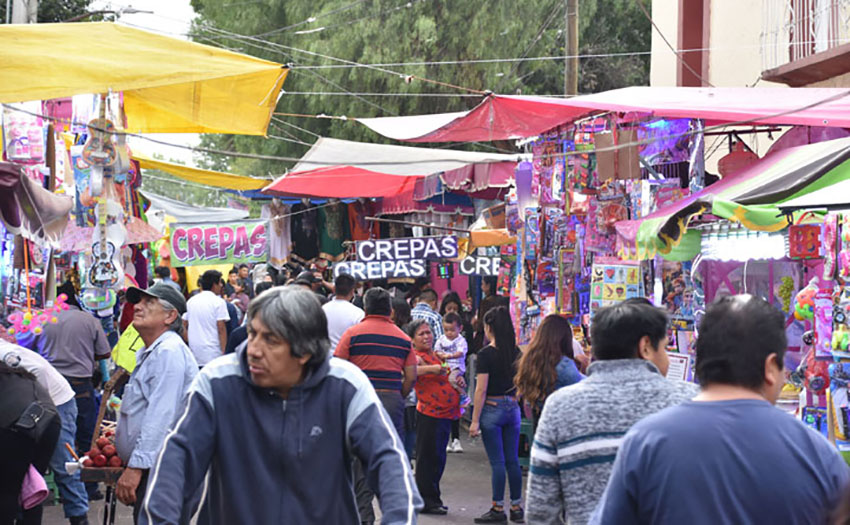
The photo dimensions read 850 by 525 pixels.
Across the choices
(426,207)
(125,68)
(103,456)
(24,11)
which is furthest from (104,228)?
(426,207)

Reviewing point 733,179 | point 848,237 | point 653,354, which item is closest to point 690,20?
point 733,179

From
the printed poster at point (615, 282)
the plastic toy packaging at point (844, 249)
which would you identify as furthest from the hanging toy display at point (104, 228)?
the plastic toy packaging at point (844, 249)

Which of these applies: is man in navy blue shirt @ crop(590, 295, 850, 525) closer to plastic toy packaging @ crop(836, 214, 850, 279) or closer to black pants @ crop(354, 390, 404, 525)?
plastic toy packaging @ crop(836, 214, 850, 279)

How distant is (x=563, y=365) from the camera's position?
301 inches

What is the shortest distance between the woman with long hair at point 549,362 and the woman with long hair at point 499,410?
5.94ft

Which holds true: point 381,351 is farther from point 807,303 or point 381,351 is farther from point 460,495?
point 807,303

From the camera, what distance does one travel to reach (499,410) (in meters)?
9.77

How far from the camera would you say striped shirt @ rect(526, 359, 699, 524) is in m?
4.17

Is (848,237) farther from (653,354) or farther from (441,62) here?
(441,62)

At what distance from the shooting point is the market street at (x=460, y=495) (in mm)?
9938

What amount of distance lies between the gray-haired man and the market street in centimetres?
629

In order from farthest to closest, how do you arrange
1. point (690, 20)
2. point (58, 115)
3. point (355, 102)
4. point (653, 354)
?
point (355, 102) < point (690, 20) < point (58, 115) < point (653, 354)

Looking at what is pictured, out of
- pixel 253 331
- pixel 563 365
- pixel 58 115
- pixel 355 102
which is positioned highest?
pixel 355 102

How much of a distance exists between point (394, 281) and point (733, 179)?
34.3 feet
